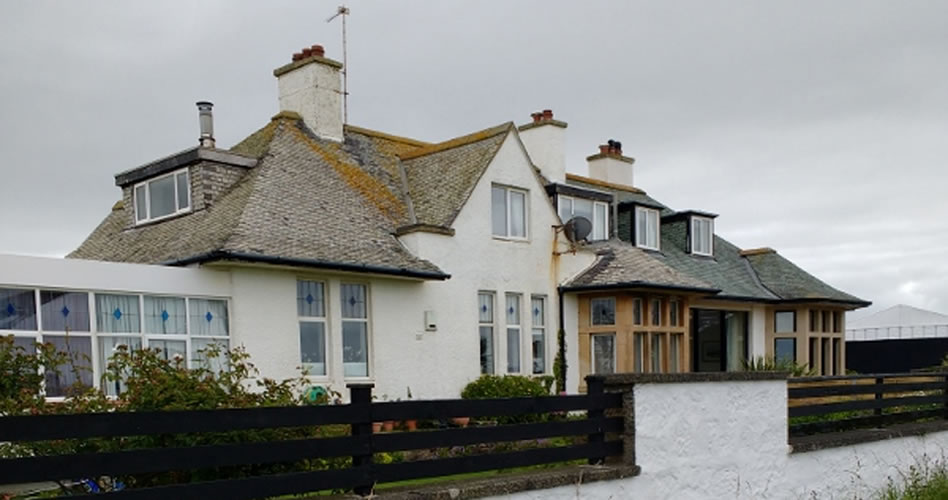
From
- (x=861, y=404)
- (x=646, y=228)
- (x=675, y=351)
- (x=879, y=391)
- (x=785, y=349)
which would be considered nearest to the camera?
(x=861, y=404)

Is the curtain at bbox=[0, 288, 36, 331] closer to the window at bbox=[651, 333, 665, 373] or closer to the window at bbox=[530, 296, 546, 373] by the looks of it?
the window at bbox=[530, 296, 546, 373]

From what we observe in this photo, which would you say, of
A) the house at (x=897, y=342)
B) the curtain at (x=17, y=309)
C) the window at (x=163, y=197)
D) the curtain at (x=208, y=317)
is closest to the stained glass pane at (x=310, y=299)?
the curtain at (x=208, y=317)

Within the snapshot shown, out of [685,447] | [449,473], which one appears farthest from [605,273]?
[449,473]

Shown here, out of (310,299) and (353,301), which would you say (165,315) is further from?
(353,301)

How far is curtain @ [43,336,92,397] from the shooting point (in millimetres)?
12758

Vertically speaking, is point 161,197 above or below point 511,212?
above

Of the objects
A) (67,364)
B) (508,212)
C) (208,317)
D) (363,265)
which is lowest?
(67,364)

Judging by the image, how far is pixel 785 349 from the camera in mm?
26656

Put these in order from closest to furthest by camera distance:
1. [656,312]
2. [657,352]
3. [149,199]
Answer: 1. [149,199]
2. [656,312]
3. [657,352]

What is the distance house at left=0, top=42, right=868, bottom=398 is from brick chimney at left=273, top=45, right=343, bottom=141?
0.04 m

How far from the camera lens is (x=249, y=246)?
14297 mm

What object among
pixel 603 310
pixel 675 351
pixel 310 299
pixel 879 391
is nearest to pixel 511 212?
pixel 603 310

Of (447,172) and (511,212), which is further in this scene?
(511,212)

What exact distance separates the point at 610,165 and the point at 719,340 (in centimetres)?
→ 621
